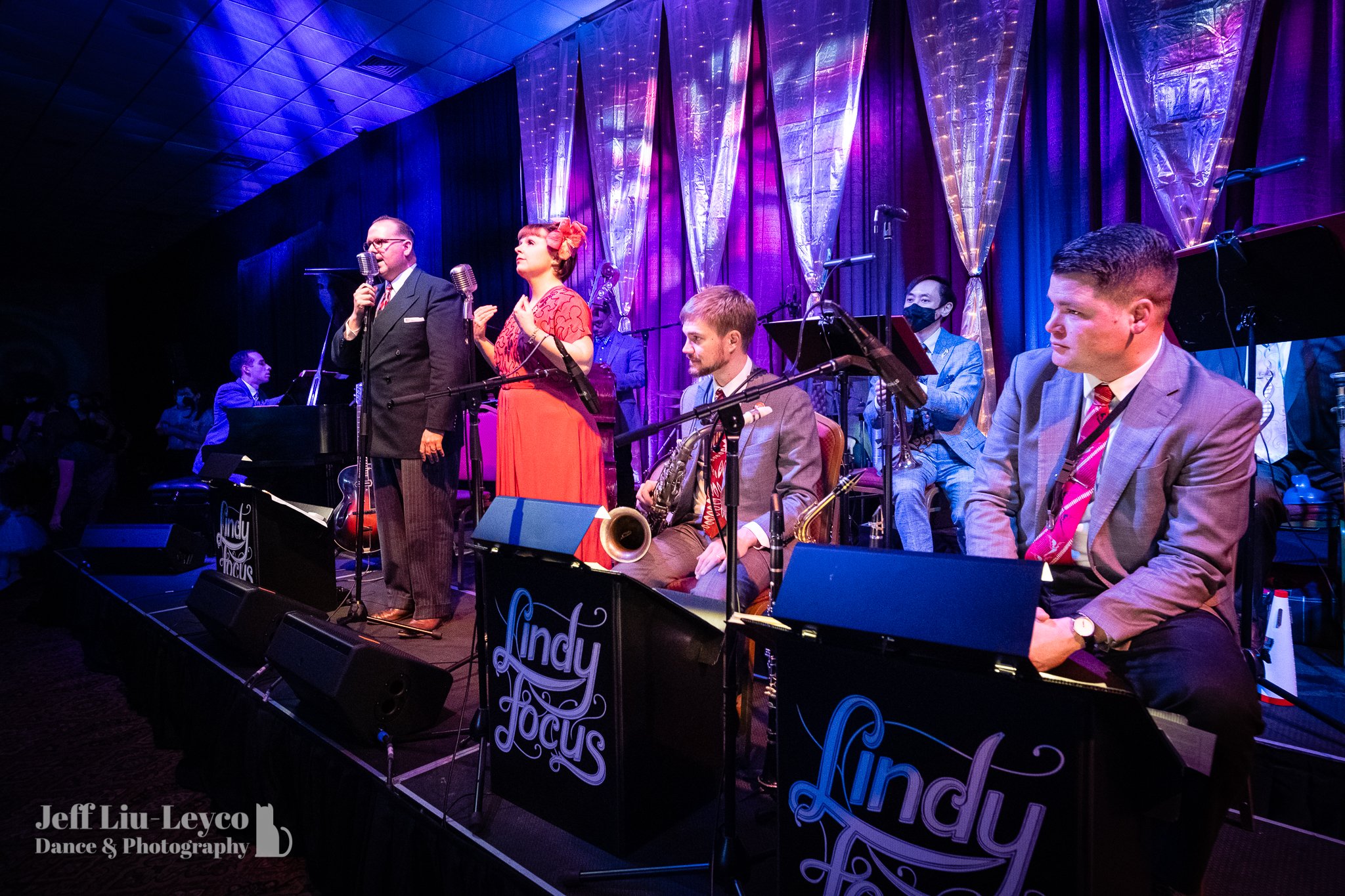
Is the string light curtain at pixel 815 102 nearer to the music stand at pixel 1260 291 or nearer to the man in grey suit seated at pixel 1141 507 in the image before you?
the music stand at pixel 1260 291

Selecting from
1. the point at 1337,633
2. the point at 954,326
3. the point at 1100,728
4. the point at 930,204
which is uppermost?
the point at 930,204

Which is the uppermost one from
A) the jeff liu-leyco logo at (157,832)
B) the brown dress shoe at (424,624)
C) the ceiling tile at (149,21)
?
the ceiling tile at (149,21)

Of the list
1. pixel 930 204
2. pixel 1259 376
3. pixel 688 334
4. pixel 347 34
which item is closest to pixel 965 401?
A: pixel 1259 376

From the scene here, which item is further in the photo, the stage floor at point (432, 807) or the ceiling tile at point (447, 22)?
the ceiling tile at point (447, 22)

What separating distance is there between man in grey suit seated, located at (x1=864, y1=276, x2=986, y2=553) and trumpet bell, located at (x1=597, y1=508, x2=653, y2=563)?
2029mm

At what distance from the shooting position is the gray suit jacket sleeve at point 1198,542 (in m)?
1.60

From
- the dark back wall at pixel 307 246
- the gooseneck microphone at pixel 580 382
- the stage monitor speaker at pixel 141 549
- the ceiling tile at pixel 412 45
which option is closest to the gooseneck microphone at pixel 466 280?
the gooseneck microphone at pixel 580 382

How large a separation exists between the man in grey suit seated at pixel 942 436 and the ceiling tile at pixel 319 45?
6094 millimetres

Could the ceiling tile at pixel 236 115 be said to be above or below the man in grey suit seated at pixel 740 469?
above

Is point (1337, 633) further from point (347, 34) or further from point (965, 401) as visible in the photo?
point (347, 34)

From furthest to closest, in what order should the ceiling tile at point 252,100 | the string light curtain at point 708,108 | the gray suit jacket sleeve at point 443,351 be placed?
the ceiling tile at point 252,100 → the string light curtain at point 708,108 → the gray suit jacket sleeve at point 443,351

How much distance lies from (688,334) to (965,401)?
82.9 inches

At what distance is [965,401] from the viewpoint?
13.3 ft

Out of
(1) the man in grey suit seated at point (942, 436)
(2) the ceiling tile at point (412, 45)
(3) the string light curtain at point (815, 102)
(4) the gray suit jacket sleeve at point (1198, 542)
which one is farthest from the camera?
(2) the ceiling tile at point (412, 45)
